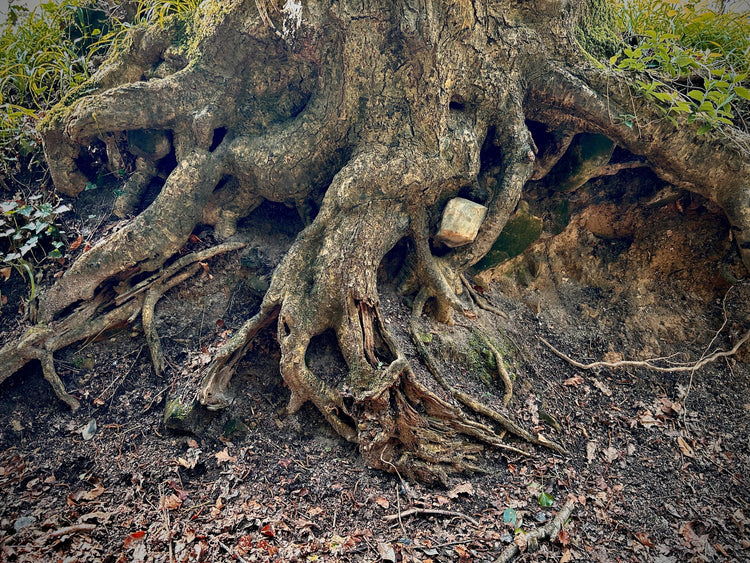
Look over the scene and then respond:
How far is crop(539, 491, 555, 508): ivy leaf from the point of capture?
8.80ft

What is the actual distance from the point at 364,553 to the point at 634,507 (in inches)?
81.2

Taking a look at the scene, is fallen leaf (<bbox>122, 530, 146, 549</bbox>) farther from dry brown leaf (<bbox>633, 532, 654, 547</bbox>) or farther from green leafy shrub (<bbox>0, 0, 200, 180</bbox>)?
green leafy shrub (<bbox>0, 0, 200, 180</bbox>)

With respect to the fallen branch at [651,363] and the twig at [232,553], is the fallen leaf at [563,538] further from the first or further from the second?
the twig at [232,553]

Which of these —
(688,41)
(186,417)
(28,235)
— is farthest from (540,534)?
(688,41)

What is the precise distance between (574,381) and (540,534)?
1.77 metres

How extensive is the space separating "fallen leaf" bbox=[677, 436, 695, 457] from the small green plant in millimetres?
5735

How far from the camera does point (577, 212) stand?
4492mm

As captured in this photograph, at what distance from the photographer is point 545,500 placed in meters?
2.70

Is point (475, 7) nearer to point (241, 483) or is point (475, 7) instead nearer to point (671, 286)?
point (671, 286)

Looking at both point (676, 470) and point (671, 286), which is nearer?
point (676, 470)

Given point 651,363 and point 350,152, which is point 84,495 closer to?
point 350,152

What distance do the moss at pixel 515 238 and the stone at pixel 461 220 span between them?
79 centimetres

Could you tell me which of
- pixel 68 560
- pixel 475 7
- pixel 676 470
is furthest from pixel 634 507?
pixel 475 7

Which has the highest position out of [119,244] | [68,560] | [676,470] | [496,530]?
[119,244]
